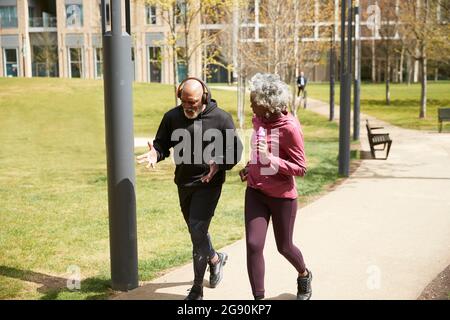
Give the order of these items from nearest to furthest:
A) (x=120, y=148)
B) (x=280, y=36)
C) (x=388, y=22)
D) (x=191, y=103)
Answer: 1. (x=191, y=103)
2. (x=120, y=148)
3. (x=280, y=36)
4. (x=388, y=22)

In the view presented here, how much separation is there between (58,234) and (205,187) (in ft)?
11.4

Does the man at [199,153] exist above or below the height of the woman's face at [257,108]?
below

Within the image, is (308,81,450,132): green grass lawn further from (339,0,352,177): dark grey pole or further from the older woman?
the older woman

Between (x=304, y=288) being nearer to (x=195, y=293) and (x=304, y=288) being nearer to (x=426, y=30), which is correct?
(x=195, y=293)

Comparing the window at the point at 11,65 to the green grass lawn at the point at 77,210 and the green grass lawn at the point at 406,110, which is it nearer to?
the green grass lawn at the point at 77,210

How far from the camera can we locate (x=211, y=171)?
15.4 feet

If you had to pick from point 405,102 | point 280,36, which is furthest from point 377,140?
point 405,102

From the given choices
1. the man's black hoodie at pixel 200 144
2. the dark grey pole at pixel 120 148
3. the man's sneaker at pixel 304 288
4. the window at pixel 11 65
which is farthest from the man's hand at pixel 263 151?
the window at pixel 11 65

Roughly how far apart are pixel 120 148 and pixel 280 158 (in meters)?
1.46

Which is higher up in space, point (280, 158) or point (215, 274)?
point (280, 158)

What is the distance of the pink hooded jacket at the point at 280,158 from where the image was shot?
4.42 meters

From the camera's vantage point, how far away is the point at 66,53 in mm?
47281

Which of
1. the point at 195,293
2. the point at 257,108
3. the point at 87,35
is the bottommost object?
the point at 195,293
